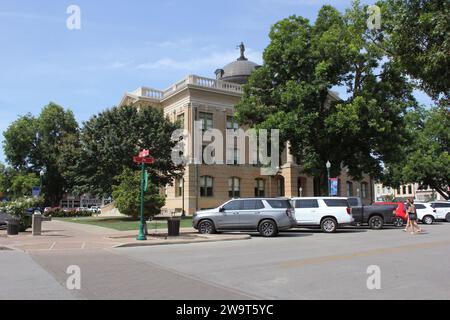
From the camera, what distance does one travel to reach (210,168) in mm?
47719

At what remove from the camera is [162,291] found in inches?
322

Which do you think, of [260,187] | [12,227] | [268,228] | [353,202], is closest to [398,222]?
[353,202]

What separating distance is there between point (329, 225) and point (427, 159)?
34.9 m

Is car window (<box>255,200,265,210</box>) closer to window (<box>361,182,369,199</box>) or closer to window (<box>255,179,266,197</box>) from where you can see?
window (<box>255,179,266,197</box>)

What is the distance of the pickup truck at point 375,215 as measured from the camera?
89.6 ft

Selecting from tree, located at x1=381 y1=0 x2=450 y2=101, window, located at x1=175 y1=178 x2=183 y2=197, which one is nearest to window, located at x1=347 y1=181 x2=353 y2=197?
window, located at x1=175 y1=178 x2=183 y2=197

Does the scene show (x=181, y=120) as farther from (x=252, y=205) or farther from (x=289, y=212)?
(x=289, y=212)

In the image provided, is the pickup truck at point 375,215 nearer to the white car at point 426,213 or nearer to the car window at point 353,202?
the car window at point 353,202

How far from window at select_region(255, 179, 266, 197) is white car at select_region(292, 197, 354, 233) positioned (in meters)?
26.4

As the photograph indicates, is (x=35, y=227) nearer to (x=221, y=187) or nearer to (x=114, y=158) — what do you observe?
(x=114, y=158)

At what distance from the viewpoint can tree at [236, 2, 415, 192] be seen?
31672mm
